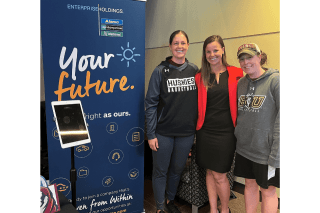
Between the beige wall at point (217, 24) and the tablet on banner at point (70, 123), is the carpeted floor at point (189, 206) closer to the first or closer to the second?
the beige wall at point (217, 24)

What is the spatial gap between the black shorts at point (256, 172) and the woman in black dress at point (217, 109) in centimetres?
15

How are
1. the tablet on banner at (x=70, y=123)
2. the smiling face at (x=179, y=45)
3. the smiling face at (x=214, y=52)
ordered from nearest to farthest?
the tablet on banner at (x=70, y=123), the smiling face at (x=214, y=52), the smiling face at (x=179, y=45)

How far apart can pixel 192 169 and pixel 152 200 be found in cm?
69

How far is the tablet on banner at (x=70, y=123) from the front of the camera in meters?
1.16

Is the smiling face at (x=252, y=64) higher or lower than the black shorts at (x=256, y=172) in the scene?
higher

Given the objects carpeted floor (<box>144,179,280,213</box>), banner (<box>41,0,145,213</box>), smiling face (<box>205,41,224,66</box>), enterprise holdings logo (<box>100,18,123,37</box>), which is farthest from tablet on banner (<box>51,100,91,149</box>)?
carpeted floor (<box>144,179,280,213</box>)

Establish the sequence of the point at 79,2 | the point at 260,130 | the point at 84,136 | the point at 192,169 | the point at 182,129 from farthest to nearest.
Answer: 1. the point at 192,169
2. the point at 182,129
3. the point at 79,2
4. the point at 260,130
5. the point at 84,136

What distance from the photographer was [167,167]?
1917 millimetres

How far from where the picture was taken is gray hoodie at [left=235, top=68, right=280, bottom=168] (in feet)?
4.39

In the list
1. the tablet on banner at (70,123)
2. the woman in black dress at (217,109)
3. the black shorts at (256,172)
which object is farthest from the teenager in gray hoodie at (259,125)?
the tablet on banner at (70,123)

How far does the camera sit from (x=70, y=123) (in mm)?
1212

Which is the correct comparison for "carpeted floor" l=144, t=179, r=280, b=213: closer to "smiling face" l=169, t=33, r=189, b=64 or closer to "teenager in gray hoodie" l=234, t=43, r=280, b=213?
"teenager in gray hoodie" l=234, t=43, r=280, b=213
